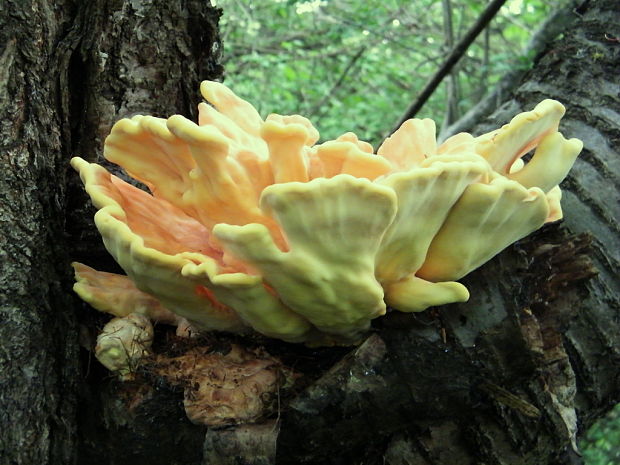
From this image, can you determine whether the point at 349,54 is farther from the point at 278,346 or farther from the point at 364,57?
the point at 278,346

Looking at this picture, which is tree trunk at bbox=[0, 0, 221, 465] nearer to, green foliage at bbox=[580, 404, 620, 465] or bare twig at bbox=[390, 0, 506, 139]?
bare twig at bbox=[390, 0, 506, 139]

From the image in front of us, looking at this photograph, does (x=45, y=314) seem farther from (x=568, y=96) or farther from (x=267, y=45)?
(x=267, y=45)

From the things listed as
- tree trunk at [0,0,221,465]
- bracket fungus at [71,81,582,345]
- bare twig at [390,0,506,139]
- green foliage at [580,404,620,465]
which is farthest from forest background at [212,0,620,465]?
bracket fungus at [71,81,582,345]

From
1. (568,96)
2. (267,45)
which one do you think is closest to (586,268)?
(568,96)

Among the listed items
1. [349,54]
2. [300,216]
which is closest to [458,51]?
[300,216]

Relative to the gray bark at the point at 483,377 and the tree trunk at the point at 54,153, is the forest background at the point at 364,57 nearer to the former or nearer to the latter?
the tree trunk at the point at 54,153

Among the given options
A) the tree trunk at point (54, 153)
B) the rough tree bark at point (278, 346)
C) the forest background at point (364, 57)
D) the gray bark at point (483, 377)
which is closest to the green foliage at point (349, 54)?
the forest background at point (364, 57)
